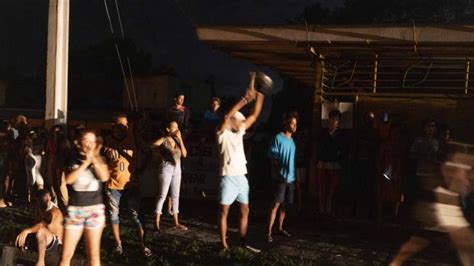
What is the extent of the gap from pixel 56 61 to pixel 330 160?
13.4ft

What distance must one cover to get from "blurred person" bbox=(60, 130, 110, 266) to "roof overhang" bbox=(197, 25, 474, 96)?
345cm

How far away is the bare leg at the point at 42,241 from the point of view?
7.05 m

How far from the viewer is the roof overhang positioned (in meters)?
8.00

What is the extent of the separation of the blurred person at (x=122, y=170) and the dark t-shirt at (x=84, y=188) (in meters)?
1.08

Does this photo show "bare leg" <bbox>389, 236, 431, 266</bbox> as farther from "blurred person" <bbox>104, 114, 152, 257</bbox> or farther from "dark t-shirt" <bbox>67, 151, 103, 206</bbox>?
"dark t-shirt" <bbox>67, 151, 103, 206</bbox>

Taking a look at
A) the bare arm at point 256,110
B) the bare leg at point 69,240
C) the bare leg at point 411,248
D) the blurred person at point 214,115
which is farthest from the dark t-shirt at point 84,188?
the blurred person at point 214,115

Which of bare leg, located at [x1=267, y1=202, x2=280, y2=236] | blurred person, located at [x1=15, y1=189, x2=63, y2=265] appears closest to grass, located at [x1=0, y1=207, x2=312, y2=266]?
blurred person, located at [x1=15, y1=189, x2=63, y2=265]

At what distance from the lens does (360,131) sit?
973cm

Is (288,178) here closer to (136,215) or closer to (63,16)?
(136,215)

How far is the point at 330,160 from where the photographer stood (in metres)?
8.53

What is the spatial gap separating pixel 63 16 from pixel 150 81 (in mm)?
21889

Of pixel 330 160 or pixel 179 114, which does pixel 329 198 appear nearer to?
pixel 330 160

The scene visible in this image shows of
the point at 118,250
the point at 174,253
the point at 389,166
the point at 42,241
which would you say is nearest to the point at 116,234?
the point at 118,250

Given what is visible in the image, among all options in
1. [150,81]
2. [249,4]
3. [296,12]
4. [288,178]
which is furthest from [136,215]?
[249,4]
